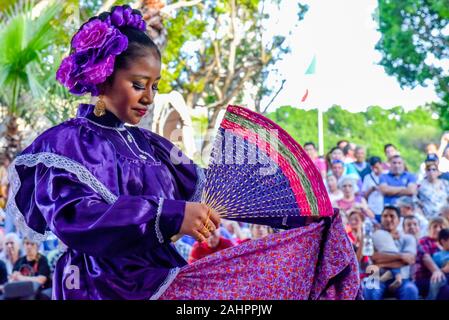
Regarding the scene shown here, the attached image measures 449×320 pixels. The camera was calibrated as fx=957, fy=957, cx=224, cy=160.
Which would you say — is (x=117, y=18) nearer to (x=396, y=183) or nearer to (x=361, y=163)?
(x=396, y=183)

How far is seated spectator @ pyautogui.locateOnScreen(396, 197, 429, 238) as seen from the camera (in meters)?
8.24

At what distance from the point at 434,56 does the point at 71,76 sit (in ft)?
43.1

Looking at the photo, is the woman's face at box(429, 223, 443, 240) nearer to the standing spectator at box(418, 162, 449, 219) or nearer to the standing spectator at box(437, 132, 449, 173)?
the standing spectator at box(418, 162, 449, 219)

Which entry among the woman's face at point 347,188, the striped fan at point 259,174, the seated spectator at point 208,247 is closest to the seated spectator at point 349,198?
the woman's face at point 347,188

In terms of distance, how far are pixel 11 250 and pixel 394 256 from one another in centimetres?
343

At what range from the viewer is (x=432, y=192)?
28.5 ft

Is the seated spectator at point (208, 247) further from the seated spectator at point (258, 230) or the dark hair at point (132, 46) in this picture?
the dark hair at point (132, 46)

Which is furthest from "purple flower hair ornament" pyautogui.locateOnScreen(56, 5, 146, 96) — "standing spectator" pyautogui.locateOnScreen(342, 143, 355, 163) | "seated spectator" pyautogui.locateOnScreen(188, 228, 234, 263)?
"standing spectator" pyautogui.locateOnScreen(342, 143, 355, 163)

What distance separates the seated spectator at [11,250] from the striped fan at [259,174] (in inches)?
217

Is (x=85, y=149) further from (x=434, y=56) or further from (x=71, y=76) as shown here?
(x=434, y=56)

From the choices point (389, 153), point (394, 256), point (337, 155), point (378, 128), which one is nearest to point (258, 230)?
point (394, 256)

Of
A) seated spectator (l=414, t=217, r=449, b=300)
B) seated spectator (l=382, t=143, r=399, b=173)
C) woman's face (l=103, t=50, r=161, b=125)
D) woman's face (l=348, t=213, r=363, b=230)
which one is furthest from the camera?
seated spectator (l=382, t=143, r=399, b=173)

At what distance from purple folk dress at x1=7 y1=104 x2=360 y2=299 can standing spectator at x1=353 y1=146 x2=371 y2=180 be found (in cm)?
591
